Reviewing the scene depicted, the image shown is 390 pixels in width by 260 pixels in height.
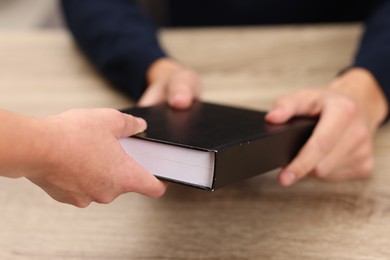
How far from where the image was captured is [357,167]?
0.72 meters

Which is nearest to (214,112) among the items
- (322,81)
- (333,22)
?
(322,81)

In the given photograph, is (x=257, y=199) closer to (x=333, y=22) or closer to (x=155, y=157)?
(x=155, y=157)

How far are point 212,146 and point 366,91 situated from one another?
0.35 m

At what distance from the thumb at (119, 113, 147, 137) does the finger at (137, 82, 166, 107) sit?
224 millimetres

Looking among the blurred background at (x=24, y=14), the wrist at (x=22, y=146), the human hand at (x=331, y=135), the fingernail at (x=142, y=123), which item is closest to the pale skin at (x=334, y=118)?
the human hand at (x=331, y=135)

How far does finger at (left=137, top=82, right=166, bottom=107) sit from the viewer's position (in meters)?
0.81

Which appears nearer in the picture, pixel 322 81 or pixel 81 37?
pixel 322 81

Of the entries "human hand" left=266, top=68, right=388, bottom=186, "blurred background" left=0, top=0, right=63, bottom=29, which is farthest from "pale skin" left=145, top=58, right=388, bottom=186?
"blurred background" left=0, top=0, right=63, bottom=29

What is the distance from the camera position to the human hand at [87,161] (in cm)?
45

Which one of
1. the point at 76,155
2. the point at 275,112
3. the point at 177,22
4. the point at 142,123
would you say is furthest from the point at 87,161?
the point at 177,22

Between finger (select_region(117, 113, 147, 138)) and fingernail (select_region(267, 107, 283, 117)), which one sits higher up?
fingernail (select_region(267, 107, 283, 117))

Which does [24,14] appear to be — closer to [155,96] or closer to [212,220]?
[155,96]

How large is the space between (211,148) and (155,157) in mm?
59

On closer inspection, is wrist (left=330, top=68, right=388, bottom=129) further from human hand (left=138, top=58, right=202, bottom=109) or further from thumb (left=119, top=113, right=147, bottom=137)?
thumb (left=119, top=113, right=147, bottom=137)
